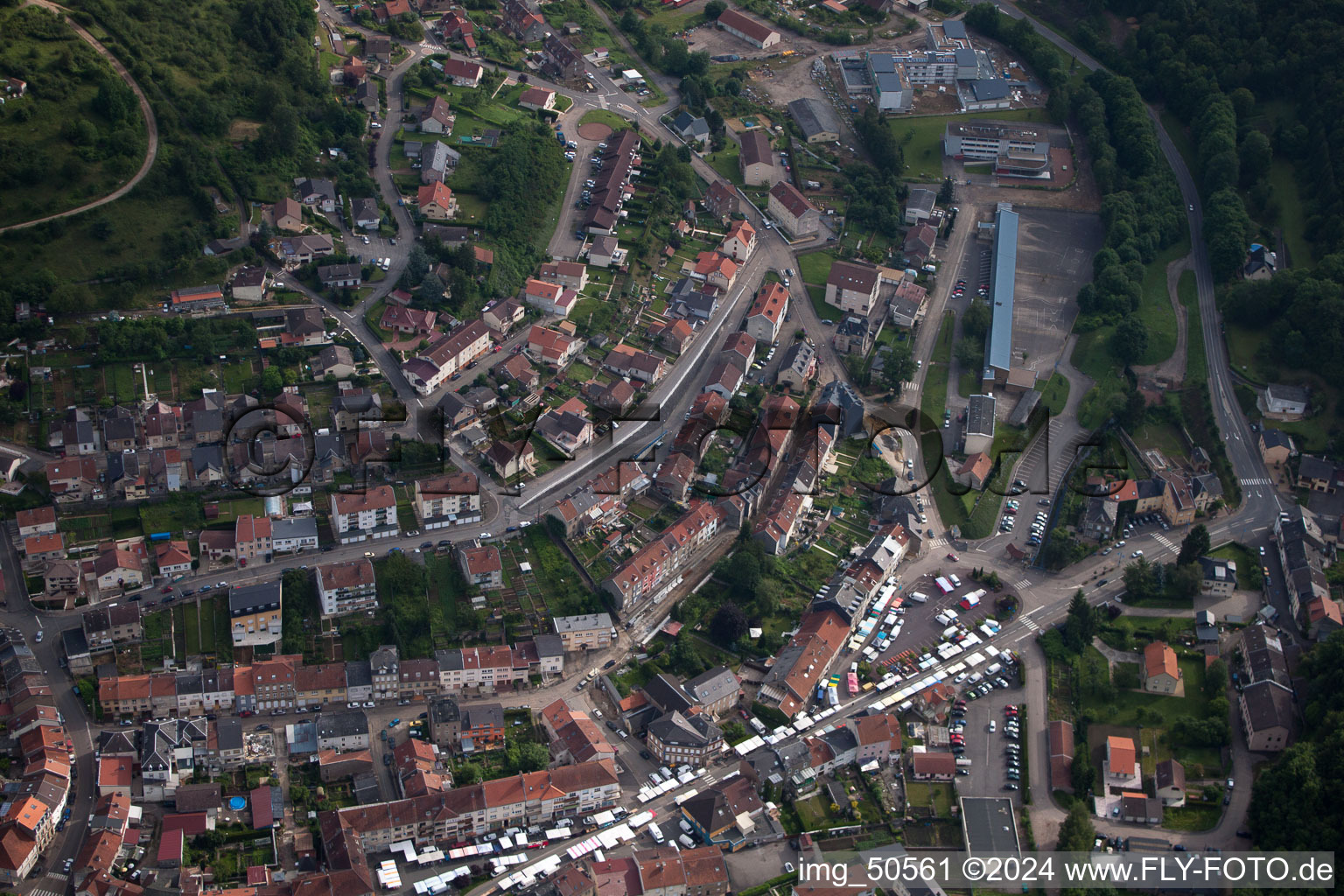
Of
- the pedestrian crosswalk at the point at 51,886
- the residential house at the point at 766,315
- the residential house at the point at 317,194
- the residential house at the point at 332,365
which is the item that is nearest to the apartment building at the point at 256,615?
the pedestrian crosswalk at the point at 51,886

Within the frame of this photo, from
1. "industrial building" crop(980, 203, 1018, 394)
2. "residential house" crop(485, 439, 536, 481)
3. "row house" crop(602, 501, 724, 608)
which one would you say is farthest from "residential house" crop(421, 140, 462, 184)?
"industrial building" crop(980, 203, 1018, 394)

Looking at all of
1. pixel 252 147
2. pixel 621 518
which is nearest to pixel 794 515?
pixel 621 518

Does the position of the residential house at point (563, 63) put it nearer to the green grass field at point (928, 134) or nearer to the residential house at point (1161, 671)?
the green grass field at point (928, 134)

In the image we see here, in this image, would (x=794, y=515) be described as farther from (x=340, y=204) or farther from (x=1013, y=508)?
(x=340, y=204)

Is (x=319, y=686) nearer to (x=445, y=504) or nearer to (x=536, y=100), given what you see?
(x=445, y=504)

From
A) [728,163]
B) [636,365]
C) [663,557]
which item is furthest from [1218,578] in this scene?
[728,163]

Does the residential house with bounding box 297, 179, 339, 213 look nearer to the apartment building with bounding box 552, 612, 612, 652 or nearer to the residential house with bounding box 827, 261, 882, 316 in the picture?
the residential house with bounding box 827, 261, 882, 316
